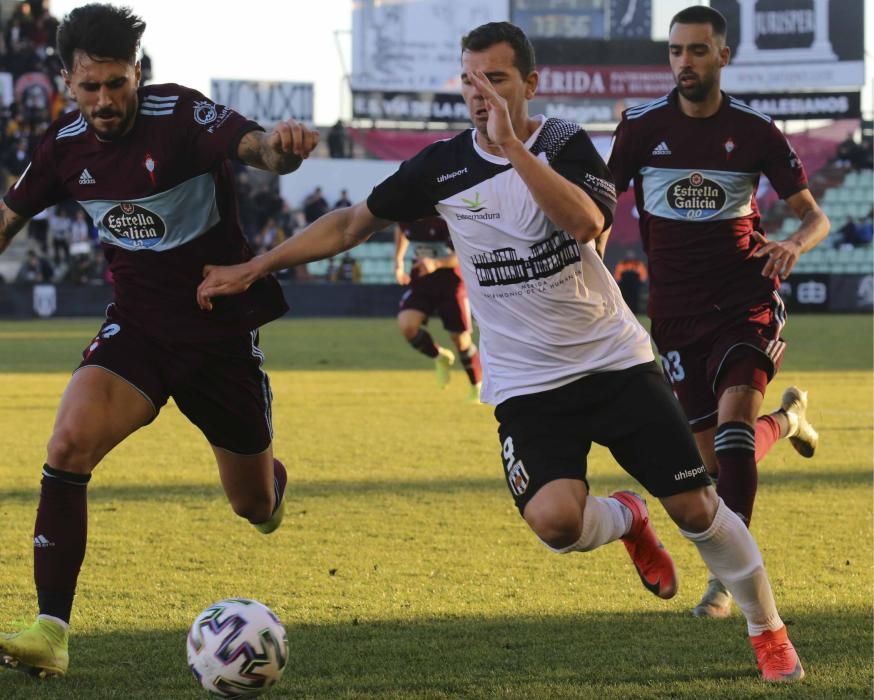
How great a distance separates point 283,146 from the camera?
4.89 metres

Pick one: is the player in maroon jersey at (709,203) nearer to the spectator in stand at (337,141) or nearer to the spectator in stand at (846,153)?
the spectator in stand at (337,141)

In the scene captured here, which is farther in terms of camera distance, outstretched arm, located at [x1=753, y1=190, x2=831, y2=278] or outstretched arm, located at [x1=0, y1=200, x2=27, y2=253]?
outstretched arm, located at [x1=753, y1=190, x2=831, y2=278]

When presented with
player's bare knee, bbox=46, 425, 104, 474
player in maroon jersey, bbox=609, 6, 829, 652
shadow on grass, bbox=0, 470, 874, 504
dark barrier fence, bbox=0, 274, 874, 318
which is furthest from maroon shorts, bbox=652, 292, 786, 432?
dark barrier fence, bbox=0, 274, 874, 318

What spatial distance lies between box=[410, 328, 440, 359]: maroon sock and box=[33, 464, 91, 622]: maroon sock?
9703mm

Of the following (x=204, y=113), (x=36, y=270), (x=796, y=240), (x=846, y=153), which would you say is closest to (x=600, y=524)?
(x=796, y=240)

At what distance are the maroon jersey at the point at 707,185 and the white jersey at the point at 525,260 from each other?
5.16ft

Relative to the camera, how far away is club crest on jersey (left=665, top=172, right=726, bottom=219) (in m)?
6.53

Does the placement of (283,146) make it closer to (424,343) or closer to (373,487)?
(373,487)

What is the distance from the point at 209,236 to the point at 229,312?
1.01 feet

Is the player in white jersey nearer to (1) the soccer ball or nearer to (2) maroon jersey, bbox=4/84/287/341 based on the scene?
(2) maroon jersey, bbox=4/84/287/341

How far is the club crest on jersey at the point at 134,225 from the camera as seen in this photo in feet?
17.7

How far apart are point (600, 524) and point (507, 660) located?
0.57 meters

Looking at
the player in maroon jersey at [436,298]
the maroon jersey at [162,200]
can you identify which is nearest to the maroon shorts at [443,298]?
the player in maroon jersey at [436,298]

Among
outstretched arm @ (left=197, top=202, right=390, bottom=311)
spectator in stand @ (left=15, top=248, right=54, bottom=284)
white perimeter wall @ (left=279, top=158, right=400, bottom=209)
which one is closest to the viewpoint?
outstretched arm @ (left=197, top=202, right=390, bottom=311)
